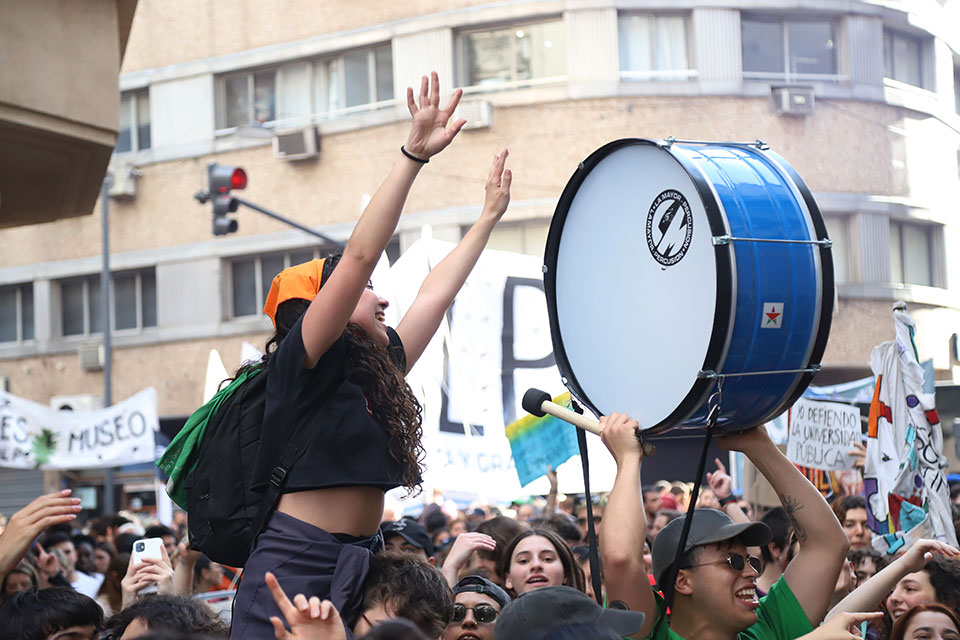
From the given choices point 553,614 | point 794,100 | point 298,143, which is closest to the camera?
point 553,614

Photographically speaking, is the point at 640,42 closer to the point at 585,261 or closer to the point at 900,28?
the point at 900,28

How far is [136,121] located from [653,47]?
36.0 ft

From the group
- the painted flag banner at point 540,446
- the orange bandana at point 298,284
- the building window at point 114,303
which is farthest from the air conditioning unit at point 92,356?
the orange bandana at point 298,284

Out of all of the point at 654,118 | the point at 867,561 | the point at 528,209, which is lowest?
the point at 867,561

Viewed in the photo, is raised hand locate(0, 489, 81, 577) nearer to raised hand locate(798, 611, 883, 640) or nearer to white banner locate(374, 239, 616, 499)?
raised hand locate(798, 611, 883, 640)

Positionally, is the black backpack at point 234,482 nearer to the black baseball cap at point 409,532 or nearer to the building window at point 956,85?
the black baseball cap at point 409,532

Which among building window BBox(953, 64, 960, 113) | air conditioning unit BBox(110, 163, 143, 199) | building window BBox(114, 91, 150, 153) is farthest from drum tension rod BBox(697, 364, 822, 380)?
building window BBox(114, 91, 150, 153)

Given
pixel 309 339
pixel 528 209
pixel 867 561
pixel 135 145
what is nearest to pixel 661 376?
pixel 309 339

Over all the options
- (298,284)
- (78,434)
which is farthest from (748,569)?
(78,434)

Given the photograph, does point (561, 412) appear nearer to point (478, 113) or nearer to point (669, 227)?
point (669, 227)

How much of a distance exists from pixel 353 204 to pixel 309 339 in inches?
813

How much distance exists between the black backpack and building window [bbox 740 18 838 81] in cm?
2049

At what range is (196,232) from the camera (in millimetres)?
25203

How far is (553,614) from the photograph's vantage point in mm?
2846
